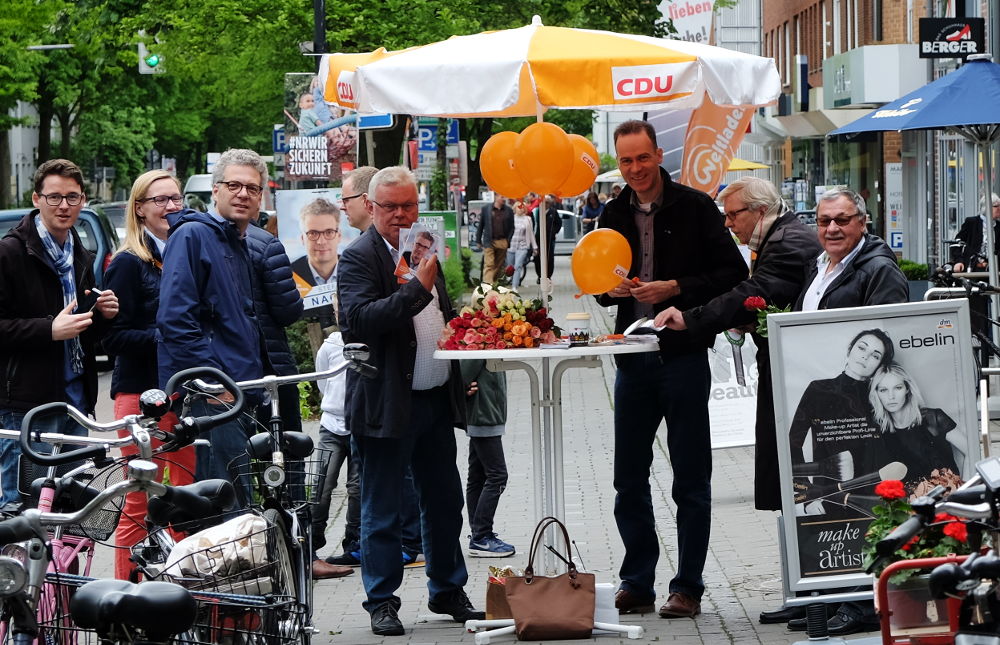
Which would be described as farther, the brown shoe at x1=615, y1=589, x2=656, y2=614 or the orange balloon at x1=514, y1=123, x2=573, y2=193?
the brown shoe at x1=615, y1=589, x2=656, y2=614

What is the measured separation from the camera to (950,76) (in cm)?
1271

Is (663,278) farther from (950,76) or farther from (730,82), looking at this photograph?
(950,76)

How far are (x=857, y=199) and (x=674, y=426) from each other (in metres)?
1.32

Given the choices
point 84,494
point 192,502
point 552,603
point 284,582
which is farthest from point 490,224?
point 192,502

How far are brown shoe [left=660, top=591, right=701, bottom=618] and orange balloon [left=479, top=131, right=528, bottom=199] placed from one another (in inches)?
80.3

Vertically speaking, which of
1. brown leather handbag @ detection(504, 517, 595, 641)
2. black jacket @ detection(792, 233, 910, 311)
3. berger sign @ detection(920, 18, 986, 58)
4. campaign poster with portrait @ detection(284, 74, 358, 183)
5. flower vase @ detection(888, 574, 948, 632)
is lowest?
brown leather handbag @ detection(504, 517, 595, 641)

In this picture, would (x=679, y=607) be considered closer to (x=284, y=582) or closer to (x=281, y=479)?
(x=281, y=479)

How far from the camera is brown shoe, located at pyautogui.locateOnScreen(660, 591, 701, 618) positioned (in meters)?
6.84

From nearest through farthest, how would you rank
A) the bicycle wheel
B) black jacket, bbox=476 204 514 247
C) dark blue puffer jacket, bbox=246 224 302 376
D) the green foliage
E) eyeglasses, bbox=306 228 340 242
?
the bicycle wheel
dark blue puffer jacket, bbox=246 224 302 376
eyeglasses, bbox=306 228 340 242
the green foliage
black jacket, bbox=476 204 514 247

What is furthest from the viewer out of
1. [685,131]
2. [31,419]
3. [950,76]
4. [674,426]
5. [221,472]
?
[950,76]

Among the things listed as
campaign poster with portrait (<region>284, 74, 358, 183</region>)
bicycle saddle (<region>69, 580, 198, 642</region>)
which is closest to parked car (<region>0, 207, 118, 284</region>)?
campaign poster with portrait (<region>284, 74, 358, 183</region>)

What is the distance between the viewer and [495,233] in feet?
99.3

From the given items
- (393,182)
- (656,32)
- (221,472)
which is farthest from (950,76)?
(656,32)

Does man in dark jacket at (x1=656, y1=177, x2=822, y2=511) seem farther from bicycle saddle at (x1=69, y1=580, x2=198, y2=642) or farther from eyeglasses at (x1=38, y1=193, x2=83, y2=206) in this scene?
bicycle saddle at (x1=69, y1=580, x2=198, y2=642)
